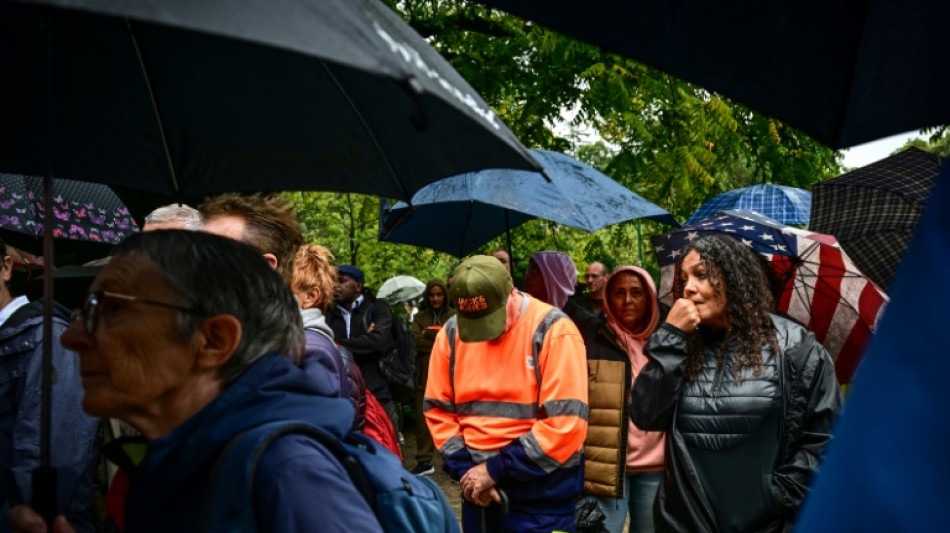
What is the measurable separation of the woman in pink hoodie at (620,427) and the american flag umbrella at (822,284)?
2.32 feet

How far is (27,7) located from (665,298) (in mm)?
4414

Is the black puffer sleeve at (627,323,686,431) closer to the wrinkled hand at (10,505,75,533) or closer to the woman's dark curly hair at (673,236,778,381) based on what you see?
the woman's dark curly hair at (673,236,778,381)

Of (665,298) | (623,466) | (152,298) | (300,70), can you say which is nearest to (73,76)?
Answer: (300,70)

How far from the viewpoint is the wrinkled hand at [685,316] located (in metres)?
4.13

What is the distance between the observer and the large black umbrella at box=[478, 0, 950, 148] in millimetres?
1688

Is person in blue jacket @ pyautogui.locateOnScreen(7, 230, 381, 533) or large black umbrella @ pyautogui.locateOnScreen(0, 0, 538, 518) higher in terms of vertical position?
large black umbrella @ pyautogui.locateOnScreen(0, 0, 538, 518)

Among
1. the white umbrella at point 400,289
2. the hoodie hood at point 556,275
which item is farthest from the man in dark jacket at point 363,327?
the white umbrella at point 400,289

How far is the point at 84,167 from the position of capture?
9.99ft

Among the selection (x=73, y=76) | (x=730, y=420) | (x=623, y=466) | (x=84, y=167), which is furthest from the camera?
(x=623, y=466)

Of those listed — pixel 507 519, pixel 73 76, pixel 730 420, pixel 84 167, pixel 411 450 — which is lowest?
pixel 411 450

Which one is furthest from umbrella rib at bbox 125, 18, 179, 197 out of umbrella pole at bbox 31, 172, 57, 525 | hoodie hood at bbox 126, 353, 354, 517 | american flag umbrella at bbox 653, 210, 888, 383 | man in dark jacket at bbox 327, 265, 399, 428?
man in dark jacket at bbox 327, 265, 399, 428

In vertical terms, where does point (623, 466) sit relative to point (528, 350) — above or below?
below

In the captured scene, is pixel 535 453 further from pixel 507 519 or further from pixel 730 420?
pixel 730 420

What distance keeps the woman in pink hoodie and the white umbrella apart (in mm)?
8639
